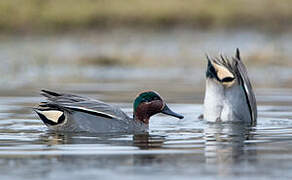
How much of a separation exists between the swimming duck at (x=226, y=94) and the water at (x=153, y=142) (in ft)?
0.82

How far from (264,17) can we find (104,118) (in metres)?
17.1

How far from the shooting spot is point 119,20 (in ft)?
86.9

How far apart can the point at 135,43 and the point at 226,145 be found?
1481 centimetres

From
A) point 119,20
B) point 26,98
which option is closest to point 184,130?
point 26,98

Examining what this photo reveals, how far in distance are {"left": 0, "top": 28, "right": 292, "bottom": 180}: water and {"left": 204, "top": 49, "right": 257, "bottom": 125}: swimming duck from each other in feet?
0.82

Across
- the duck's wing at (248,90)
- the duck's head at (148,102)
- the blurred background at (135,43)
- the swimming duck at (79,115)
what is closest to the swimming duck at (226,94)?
the duck's wing at (248,90)

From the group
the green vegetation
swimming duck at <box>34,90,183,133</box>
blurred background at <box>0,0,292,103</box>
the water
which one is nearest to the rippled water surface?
the water

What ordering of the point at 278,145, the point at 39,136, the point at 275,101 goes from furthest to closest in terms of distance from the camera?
the point at 275,101, the point at 39,136, the point at 278,145

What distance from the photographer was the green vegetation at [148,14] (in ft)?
85.5

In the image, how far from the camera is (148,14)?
2667 cm

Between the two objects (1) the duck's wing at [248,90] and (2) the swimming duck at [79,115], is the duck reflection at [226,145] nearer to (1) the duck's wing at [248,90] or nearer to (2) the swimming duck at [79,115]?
(1) the duck's wing at [248,90]

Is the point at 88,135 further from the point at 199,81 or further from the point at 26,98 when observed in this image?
the point at 199,81

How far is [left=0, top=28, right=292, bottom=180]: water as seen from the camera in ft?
23.7

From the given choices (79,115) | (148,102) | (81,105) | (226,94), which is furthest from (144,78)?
(81,105)
